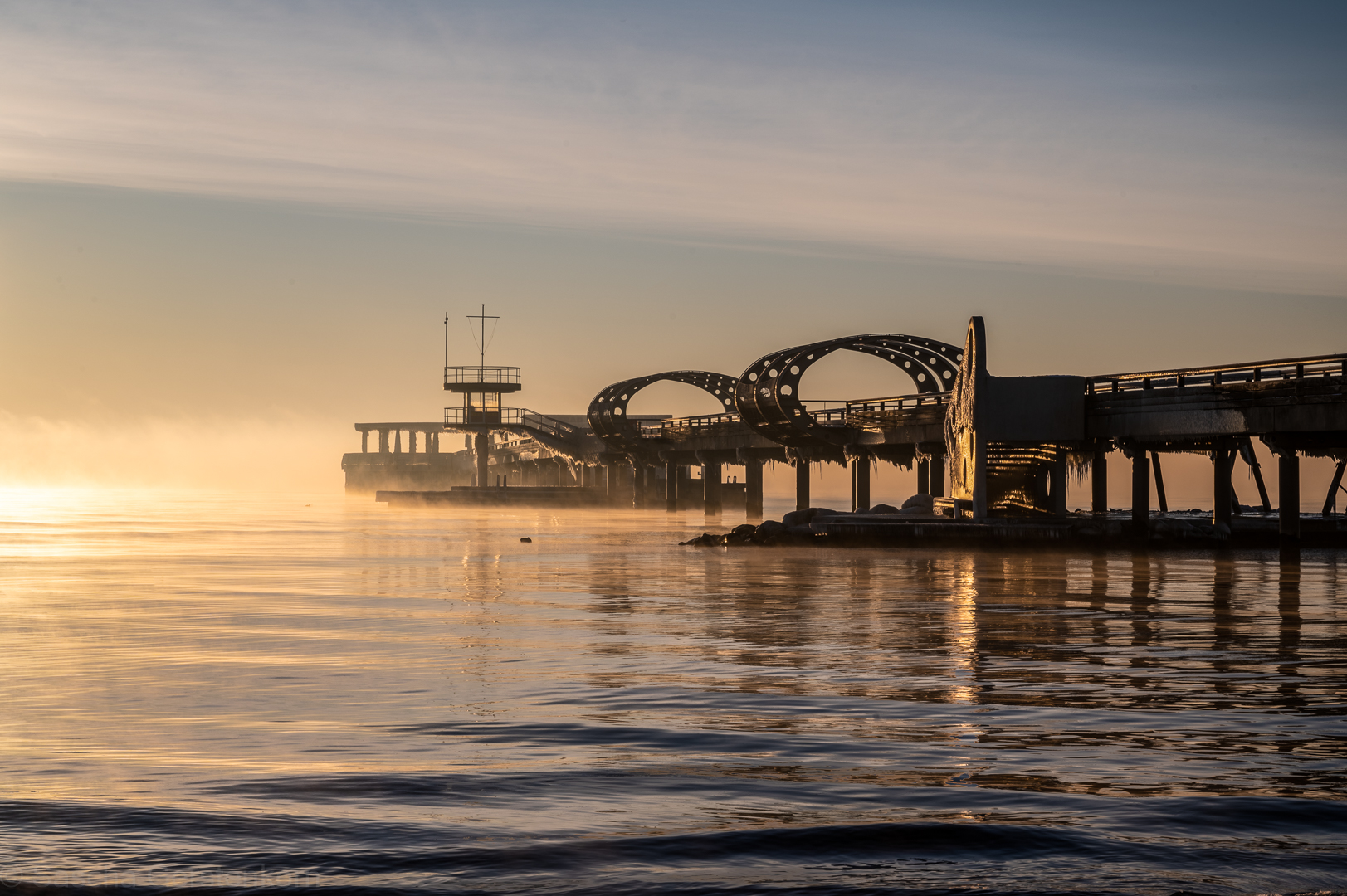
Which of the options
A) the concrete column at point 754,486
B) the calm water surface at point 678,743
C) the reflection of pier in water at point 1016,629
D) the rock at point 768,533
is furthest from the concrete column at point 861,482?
A: the calm water surface at point 678,743

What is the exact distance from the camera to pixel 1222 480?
46.5 m

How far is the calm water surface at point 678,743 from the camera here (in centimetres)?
769

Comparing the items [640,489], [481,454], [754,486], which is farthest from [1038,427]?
[481,454]

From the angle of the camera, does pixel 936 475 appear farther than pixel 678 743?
Yes

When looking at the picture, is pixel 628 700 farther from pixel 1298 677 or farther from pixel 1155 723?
pixel 1298 677

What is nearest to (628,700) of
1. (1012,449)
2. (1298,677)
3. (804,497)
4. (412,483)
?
(1298,677)

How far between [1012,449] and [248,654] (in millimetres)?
38875

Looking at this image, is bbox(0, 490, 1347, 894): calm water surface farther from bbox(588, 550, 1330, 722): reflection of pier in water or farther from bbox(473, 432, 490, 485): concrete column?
bbox(473, 432, 490, 485): concrete column

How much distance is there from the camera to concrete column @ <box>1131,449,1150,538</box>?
A: 4641 centimetres

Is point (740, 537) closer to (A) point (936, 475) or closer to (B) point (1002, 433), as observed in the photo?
(B) point (1002, 433)

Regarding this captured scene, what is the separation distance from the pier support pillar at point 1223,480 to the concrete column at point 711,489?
45.8 m

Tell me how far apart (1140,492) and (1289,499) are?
5.64 metres

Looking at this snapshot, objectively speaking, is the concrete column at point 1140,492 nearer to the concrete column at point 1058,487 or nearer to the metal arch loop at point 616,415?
the concrete column at point 1058,487

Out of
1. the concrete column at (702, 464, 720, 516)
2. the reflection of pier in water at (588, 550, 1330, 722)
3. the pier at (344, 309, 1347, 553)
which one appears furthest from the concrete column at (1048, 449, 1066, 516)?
the concrete column at (702, 464, 720, 516)
